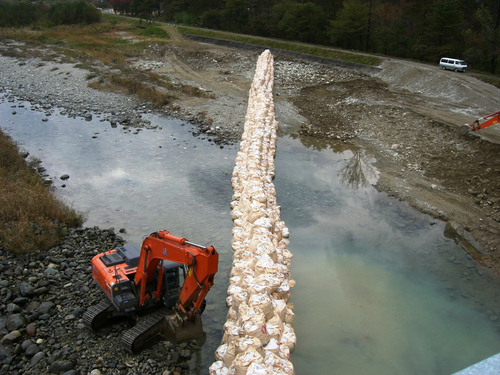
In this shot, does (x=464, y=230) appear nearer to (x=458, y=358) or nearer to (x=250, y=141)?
(x=458, y=358)

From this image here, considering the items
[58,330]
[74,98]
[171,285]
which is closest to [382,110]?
[74,98]

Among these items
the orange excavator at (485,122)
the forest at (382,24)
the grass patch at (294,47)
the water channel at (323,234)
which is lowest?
the water channel at (323,234)

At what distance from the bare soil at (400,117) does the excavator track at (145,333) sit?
7.49m

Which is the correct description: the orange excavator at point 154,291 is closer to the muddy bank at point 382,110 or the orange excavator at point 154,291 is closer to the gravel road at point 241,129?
the gravel road at point 241,129

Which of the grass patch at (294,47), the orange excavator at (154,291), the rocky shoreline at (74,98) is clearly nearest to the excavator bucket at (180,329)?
the orange excavator at (154,291)

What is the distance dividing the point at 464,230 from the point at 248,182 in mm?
5771

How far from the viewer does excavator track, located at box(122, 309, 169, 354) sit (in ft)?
19.8

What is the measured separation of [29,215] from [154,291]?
14.6 ft

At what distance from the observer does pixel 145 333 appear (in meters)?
6.18

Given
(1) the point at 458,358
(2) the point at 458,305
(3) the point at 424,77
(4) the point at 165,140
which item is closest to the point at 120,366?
(1) the point at 458,358

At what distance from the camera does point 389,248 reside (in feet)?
32.5

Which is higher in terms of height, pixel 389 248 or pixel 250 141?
pixel 250 141

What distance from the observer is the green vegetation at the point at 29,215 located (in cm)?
829

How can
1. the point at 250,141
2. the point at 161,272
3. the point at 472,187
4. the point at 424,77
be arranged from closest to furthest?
the point at 161,272
the point at 472,187
the point at 250,141
the point at 424,77
